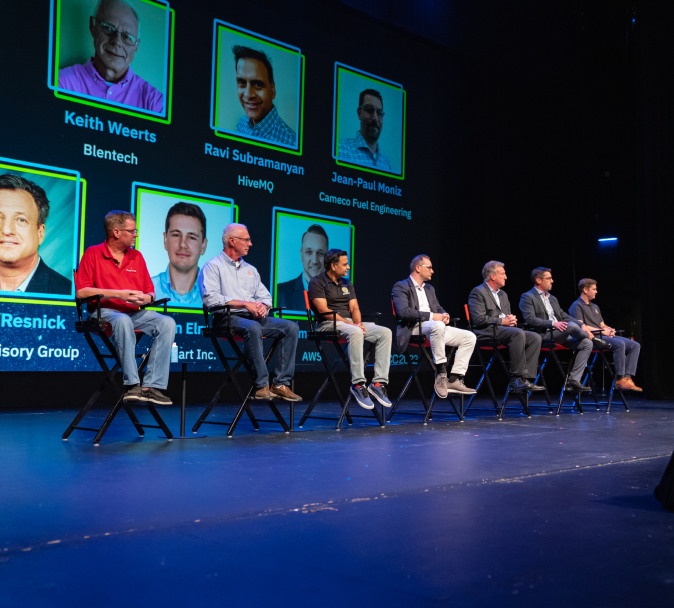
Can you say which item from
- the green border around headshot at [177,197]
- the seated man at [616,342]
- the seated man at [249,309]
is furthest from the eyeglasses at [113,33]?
the seated man at [616,342]

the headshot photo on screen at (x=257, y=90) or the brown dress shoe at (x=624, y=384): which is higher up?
the headshot photo on screen at (x=257, y=90)

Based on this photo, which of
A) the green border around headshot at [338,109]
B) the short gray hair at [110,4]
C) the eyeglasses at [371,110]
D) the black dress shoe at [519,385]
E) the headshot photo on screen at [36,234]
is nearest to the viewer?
the headshot photo on screen at [36,234]

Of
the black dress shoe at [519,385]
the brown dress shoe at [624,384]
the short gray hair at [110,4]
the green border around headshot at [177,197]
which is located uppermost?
the short gray hair at [110,4]

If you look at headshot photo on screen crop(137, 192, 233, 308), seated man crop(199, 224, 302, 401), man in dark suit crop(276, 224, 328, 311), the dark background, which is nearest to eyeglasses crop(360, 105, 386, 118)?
the dark background

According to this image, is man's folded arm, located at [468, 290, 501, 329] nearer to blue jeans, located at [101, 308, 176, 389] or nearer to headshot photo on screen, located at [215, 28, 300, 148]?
headshot photo on screen, located at [215, 28, 300, 148]

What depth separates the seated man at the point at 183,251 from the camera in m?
5.99

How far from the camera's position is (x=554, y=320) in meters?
6.96

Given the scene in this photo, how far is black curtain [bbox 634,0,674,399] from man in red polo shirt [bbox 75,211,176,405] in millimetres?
6490

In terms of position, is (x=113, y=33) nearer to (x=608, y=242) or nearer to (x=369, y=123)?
(x=369, y=123)

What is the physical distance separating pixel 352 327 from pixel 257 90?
291 centimetres

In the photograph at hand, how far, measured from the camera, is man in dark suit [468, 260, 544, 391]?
5.85m

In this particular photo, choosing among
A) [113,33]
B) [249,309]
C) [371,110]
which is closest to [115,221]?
[249,309]

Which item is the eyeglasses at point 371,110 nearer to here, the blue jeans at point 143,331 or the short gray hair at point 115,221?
the short gray hair at point 115,221

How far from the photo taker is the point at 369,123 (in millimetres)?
7547
